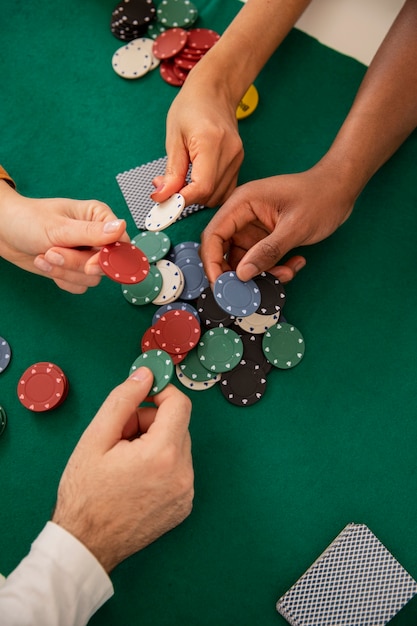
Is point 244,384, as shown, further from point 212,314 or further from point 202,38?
point 202,38

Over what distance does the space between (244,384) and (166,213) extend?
69cm

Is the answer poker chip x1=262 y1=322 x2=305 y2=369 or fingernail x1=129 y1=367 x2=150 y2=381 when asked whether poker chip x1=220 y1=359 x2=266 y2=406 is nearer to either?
poker chip x1=262 y1=322 x2=305 y2=369

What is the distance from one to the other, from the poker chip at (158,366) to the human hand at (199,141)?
1.77 feet

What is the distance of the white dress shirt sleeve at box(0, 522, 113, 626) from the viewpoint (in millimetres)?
1365

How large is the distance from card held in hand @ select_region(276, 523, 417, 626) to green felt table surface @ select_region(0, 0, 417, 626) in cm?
6

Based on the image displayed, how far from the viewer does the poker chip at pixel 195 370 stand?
6.56 ft

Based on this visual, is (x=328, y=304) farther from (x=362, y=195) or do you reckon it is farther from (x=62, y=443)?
(x=62, y=443)

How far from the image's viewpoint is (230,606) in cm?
180

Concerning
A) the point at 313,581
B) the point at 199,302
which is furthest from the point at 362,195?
the point at 313,581

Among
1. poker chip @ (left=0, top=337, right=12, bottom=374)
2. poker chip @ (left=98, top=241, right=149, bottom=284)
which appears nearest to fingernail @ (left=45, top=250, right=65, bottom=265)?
poker chip @ (left=98, top=241, right=149, bottom=284)

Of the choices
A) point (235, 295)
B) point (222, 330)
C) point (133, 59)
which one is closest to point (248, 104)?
point (133, 59)

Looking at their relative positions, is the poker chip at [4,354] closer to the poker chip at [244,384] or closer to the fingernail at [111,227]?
the fingernail at [111,227]

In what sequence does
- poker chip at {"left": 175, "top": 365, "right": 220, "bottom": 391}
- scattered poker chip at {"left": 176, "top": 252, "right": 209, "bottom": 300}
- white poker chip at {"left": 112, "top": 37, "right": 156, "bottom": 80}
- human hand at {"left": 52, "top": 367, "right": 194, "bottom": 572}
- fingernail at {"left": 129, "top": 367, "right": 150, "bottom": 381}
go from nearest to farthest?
human hand at {"left": 52, "top": 367, "right": 194, "bottom": 572} → fingernail at {"left": 129, "top": 367, "right": 150, "bottom": 381} → poker chip at {"left": 175, "top": 365, "right": 220, "bottom": 391} → scattered poker chip at {"left": 176, "top": 252, "right": 209, "bottom": 300} → white poker chip at {"left": 112, "top": 37, "right": 156, "bottom": 80}

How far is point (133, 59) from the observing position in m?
2.47
